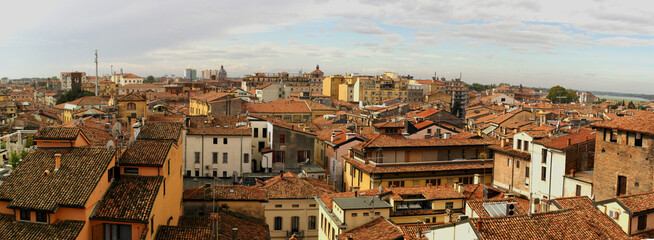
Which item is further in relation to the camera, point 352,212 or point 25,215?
point 352,212

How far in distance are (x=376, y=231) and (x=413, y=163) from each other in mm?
14254

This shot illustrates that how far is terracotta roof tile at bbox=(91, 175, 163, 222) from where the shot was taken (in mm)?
16094

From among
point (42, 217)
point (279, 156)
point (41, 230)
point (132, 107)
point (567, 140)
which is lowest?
point (279, 156)

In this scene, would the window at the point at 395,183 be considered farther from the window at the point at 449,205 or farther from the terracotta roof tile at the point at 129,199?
the terracotta roof tile at the point at 129,199

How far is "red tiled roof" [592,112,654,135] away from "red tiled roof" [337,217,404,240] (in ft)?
40.2

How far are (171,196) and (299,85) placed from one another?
10071 cm

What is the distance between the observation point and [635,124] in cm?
2408

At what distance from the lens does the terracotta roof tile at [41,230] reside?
49.8 ft

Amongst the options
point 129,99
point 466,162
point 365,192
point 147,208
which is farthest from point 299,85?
point 147,208

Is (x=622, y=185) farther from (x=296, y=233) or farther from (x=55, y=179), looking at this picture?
(x=55, y=179)

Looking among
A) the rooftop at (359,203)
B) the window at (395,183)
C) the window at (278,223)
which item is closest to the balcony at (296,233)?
the window at (278,223)

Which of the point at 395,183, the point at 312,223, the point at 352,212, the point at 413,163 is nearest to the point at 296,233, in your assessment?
the point at 312,223

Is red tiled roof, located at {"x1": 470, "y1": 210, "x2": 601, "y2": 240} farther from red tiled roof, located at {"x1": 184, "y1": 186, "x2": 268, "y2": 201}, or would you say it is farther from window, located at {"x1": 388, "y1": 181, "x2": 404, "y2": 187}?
window, located at {"x1": 388, "y1": 181, "x2": 404, "y2": 187}

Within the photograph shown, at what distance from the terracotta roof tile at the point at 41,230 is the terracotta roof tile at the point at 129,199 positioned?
0.68 metres
